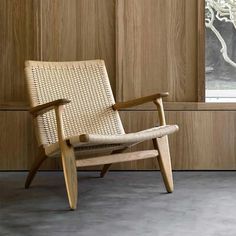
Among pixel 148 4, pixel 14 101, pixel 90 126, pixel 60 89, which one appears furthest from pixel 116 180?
pixel 148 4

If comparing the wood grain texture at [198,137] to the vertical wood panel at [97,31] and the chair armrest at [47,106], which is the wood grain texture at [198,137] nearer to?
the vertical wood panel at [97,31]

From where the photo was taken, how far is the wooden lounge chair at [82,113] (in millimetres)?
2391

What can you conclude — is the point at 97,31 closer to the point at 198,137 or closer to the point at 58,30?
the point at 58,30

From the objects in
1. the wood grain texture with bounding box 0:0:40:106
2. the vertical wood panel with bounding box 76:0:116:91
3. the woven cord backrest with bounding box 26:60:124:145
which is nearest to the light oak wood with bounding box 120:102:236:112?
the vertical wood panel with bounding box 76:0:116:91

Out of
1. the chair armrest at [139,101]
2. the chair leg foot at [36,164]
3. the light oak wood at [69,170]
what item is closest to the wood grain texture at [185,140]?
the chair armrest at [139,101]

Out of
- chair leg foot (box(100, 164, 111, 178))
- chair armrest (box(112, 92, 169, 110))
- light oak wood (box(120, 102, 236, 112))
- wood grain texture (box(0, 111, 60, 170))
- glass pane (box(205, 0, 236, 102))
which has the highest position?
glass pane (box(205, 0, 236, 102))

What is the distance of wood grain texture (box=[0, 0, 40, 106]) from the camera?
3.29 metres

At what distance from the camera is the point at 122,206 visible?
2273mm

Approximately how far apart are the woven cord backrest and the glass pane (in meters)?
0.84

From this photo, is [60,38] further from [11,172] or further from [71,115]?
[11,172]

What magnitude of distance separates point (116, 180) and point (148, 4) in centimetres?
124

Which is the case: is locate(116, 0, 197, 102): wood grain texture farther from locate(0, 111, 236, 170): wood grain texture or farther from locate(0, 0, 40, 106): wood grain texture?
locate(0, 0, 40, 106): wood grain texture

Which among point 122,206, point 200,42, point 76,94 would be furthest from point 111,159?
point 200,42

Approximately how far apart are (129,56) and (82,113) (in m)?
0.69
